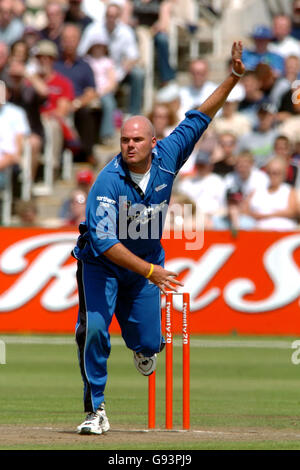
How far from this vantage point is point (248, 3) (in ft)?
79.6

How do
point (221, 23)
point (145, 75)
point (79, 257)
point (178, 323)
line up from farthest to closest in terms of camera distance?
point (221, 23)
point (145, 75)
point (178, 323)
point (79, 257)

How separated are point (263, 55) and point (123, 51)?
249 centimetres

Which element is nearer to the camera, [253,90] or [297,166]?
[297,166]

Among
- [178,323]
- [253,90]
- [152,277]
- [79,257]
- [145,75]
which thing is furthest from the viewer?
[145,75]

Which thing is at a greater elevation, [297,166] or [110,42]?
[110,42]

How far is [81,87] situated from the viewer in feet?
63.8

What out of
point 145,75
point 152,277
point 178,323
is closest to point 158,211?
point 152,277

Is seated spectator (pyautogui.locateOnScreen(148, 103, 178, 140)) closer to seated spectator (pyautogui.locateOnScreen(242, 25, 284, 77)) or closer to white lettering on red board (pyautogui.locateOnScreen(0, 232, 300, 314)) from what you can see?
white lettering on red board (pyautogui.locateOnScreen(0, 232, 300, 314))

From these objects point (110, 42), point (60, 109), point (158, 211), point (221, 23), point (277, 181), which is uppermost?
point (221, 23)

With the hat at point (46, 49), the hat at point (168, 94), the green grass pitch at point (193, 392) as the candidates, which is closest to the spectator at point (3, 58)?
the hat at point (46, 49)

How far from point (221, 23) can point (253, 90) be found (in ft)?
17.1

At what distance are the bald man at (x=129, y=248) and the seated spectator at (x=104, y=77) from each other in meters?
11.1

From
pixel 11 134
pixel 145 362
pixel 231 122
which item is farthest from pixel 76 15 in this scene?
pixel 145 362

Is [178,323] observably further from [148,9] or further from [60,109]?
[148,9]
